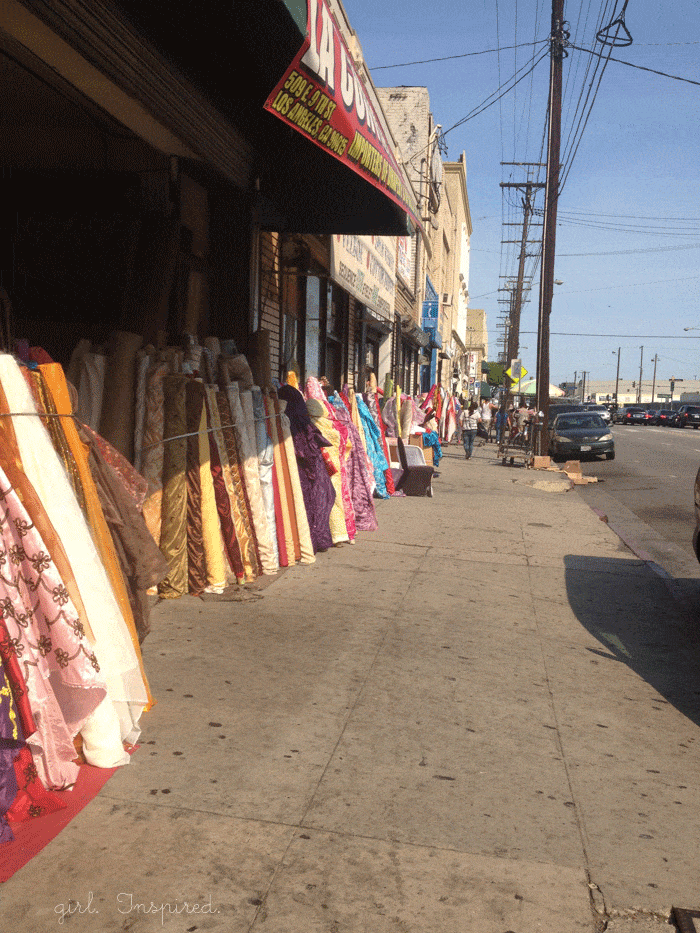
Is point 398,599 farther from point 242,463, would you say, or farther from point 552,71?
point 552,71

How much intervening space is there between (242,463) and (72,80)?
110 inches

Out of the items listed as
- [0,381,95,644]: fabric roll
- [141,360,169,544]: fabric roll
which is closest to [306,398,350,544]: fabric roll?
[141,360,169,544]: fabric roll

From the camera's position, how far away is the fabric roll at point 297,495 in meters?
6.71

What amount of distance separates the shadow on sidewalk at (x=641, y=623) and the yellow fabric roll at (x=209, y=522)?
2.57 meters

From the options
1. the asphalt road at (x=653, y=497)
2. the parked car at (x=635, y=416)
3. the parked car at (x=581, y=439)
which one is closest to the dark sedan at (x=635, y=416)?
the parked car at (x=635, y=416)

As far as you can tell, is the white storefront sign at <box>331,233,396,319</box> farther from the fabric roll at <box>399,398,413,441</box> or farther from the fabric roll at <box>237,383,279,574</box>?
the fabric roll at <box>237,383,279,574</box>

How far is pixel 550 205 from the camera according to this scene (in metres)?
20.5

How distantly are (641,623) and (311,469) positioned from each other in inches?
116

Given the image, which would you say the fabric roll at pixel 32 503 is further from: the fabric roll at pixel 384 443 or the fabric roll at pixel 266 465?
the fabric roll at pixel 384 443

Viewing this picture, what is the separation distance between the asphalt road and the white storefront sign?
4.74 m

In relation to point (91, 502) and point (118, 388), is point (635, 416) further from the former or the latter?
point (91, 502)

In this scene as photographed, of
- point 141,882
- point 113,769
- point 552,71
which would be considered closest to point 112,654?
point 113,769

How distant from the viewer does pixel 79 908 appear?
2318 mm

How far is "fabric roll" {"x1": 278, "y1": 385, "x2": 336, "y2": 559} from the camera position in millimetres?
7008
